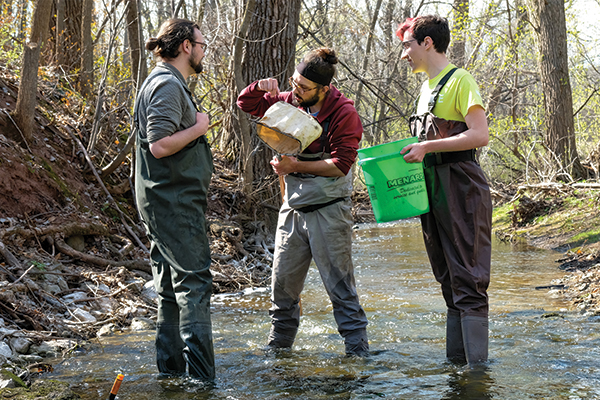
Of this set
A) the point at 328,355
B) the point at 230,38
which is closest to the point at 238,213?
the point at 230,38

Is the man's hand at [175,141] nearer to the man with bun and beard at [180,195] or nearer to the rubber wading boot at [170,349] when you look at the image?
the man with bun and beard at [180,195]

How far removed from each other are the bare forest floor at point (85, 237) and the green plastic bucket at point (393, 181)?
8.68 ft

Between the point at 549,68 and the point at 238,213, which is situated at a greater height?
the point at 549,68

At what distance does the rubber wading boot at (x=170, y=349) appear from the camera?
360cm

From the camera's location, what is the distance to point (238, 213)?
9031mm

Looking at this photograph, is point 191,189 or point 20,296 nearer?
point 191,189

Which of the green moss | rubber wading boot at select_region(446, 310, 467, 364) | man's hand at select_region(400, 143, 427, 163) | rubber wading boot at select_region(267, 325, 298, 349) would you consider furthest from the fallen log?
the green moss

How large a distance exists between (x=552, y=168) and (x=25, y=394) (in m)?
11.7

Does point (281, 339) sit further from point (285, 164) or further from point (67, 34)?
point (67, 34)

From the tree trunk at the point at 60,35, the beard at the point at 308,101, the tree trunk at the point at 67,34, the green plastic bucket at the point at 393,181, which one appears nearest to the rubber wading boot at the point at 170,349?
the green plastic bucket at the point at 393,181

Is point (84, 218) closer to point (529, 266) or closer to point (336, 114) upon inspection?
point (336, 114)

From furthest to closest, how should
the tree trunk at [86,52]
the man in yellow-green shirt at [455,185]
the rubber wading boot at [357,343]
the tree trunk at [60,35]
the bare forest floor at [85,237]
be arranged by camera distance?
the tree trunk at [60,35]
the tree trunk at [86,52]
the bare forest floor at [85,237]
the rubber wading boot at [357,343]
the man in yellow-green shirt at [455,185]

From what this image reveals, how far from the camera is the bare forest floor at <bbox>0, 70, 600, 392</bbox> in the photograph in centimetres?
497

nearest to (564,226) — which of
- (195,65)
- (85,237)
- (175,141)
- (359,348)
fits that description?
(359,348)
